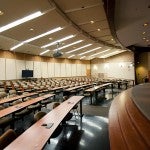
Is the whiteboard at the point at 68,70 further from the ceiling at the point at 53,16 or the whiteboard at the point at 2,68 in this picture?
the ceiling at the point at 53,16

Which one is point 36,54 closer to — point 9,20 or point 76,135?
point 9,20

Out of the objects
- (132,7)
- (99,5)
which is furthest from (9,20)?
(132,7)

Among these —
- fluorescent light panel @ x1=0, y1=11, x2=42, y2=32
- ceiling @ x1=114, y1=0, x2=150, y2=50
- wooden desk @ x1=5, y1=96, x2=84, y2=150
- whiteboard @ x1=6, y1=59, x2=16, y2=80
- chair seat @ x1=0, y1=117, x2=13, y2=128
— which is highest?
ceiling @ x1=114, y1=0, x2=150, y2=50

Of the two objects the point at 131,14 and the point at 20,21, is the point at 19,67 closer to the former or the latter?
the point at 20,21

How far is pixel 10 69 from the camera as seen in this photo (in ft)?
53.5

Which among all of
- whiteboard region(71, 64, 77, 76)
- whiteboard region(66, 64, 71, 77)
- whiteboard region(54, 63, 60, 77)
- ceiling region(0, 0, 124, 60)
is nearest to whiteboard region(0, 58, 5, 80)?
ceiling region(0, 0, 124, 60)

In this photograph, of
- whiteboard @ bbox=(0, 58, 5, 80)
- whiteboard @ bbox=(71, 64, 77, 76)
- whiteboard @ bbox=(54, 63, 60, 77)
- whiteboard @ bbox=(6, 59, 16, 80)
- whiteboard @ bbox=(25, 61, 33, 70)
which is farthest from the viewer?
whiteboard @ bbox=(71, 64, 77, 76)

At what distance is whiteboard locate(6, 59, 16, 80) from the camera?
16.0m

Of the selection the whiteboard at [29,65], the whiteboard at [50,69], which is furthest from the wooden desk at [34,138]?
the whiteboard at [50,69]

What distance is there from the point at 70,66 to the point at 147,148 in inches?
923

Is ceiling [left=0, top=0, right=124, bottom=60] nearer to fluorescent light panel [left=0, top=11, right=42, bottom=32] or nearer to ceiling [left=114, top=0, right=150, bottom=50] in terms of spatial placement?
fluorescent light panel [left=0, top=11, right=42, bottom=32]

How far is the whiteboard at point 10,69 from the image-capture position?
15988 mm

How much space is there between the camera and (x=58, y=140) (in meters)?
4.91

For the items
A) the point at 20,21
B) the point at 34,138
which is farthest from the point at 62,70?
the point at 34,138
